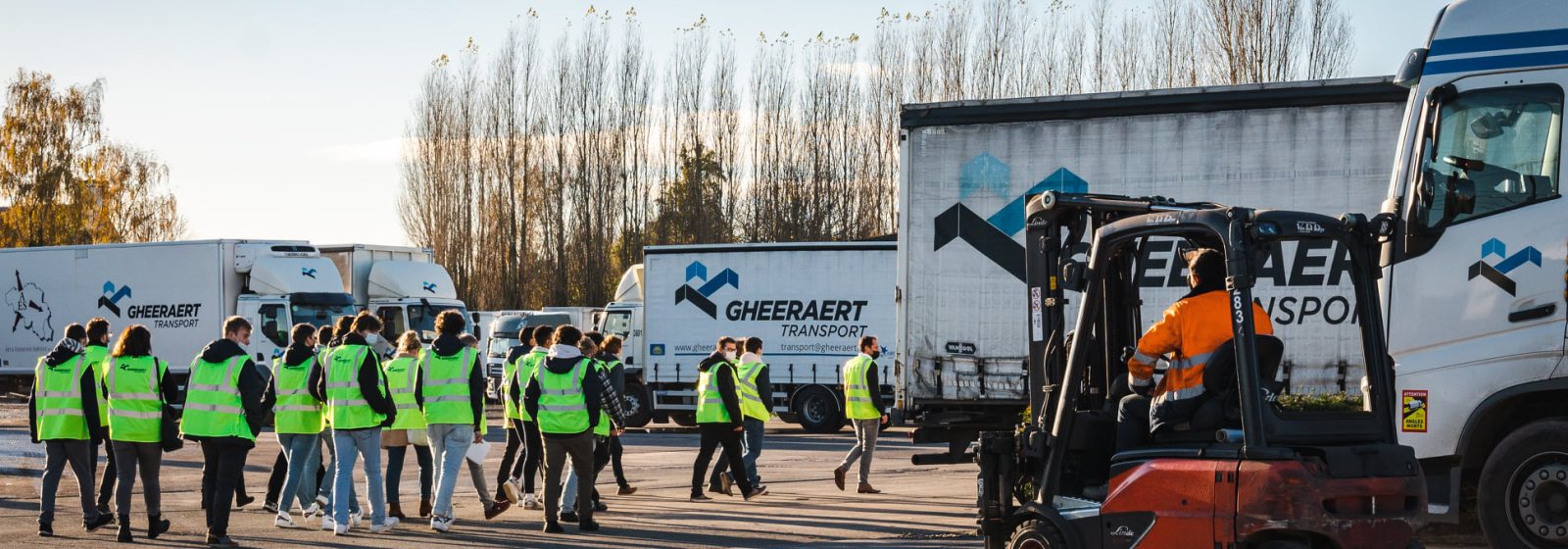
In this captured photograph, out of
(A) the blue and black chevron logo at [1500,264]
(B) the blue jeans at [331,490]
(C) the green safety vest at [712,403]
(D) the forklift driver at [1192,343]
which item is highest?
(A) the blue and black chevron logo at [1500,264]

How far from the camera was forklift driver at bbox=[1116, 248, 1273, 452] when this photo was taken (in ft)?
23.6

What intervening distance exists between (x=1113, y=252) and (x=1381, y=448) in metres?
1.58

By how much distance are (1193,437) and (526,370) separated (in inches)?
298

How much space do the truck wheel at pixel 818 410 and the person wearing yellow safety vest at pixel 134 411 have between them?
1570cm

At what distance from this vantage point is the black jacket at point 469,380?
1273 cm

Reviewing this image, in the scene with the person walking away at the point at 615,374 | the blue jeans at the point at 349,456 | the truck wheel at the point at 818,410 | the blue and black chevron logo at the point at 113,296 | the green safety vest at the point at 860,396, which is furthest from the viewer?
the blue and black chevron logo at the point at 113,296

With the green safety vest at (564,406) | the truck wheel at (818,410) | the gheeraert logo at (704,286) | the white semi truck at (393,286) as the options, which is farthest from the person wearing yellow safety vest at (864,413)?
the white semi truck at (393,286)

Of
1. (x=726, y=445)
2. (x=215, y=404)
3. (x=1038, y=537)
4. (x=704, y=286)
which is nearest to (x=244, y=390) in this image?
(x=215, y=404)

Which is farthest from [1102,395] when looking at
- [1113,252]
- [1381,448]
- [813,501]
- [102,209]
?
[102,209]

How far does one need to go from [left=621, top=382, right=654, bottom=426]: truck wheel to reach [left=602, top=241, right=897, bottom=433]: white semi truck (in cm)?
3

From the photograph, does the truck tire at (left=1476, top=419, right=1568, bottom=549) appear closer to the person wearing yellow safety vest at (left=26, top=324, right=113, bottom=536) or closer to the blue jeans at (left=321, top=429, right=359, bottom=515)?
the blue jeans at (left=321, top=429, right=359, bottom=515)

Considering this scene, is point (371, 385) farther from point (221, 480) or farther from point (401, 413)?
point (221, 480)

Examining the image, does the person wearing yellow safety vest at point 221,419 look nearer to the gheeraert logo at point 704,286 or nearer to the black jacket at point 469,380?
the black jacket at point 469,380

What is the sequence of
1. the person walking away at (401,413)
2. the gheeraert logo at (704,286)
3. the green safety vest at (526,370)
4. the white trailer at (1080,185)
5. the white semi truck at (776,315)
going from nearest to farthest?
the green safety vest at (526,370) → the white trailer at (1080,185) → the person walking away at (401,413) → the white semi truck at (776,315) → the gheeraert logo at (704,286)
